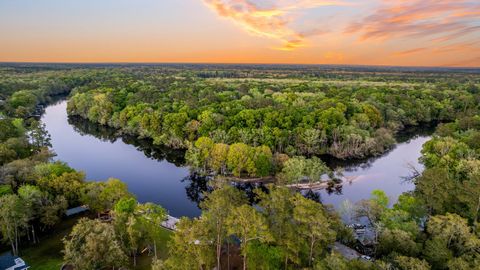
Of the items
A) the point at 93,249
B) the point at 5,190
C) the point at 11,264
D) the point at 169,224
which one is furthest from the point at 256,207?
the point at 5,190

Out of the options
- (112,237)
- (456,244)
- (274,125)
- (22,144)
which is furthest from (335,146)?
(22,144)

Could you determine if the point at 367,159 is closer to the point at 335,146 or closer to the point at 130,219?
the point at 335,146

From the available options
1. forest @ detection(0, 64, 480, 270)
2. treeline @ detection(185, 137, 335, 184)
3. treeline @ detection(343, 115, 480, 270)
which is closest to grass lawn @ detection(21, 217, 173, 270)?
forest @ detection(0, 64, 480, 270)

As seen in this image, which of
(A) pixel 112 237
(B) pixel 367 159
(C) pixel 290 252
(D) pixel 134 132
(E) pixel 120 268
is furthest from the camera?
(D) pixel 134 132

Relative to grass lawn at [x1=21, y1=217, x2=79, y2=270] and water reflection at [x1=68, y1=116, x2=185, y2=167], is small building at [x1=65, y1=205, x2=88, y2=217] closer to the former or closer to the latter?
grass lawn at [x1=21, y1=217, x2=79, y2=270]

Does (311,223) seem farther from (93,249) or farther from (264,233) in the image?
(93,249)
